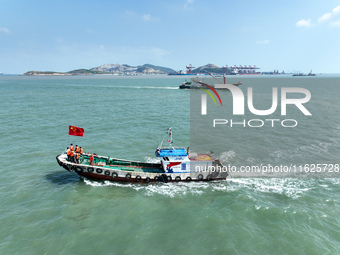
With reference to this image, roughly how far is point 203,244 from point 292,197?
10.8 m

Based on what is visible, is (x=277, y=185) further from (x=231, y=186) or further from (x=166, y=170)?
(x=166, y=170)

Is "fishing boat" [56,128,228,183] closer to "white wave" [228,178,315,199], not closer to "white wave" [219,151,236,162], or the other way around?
"white wave" [228,178,315,199]

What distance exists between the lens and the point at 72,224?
18.0m

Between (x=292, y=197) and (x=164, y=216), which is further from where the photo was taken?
(x=292, y=197)

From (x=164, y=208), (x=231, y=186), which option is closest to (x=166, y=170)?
(x=164, y=208)

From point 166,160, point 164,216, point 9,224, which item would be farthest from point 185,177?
point 9,224

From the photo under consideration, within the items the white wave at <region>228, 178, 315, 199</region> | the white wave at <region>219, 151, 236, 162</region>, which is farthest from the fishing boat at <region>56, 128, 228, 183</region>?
the white wave at <region>219, 151, 236, 162</region>

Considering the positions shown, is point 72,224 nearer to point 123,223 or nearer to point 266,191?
point 123,223

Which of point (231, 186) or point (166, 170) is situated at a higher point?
→ point (166, 170)

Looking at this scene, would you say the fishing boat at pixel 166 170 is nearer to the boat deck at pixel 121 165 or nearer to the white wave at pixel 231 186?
the boat deck at pixel 121 165

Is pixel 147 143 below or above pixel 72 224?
above

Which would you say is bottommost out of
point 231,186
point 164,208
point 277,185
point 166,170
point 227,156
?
point 164,208

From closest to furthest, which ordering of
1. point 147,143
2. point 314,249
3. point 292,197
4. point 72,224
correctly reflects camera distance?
point 314,249 → point 72,224 → point 292,197 → point 147,143

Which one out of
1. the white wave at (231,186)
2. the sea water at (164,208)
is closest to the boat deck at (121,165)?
the white wave at (231,186)
